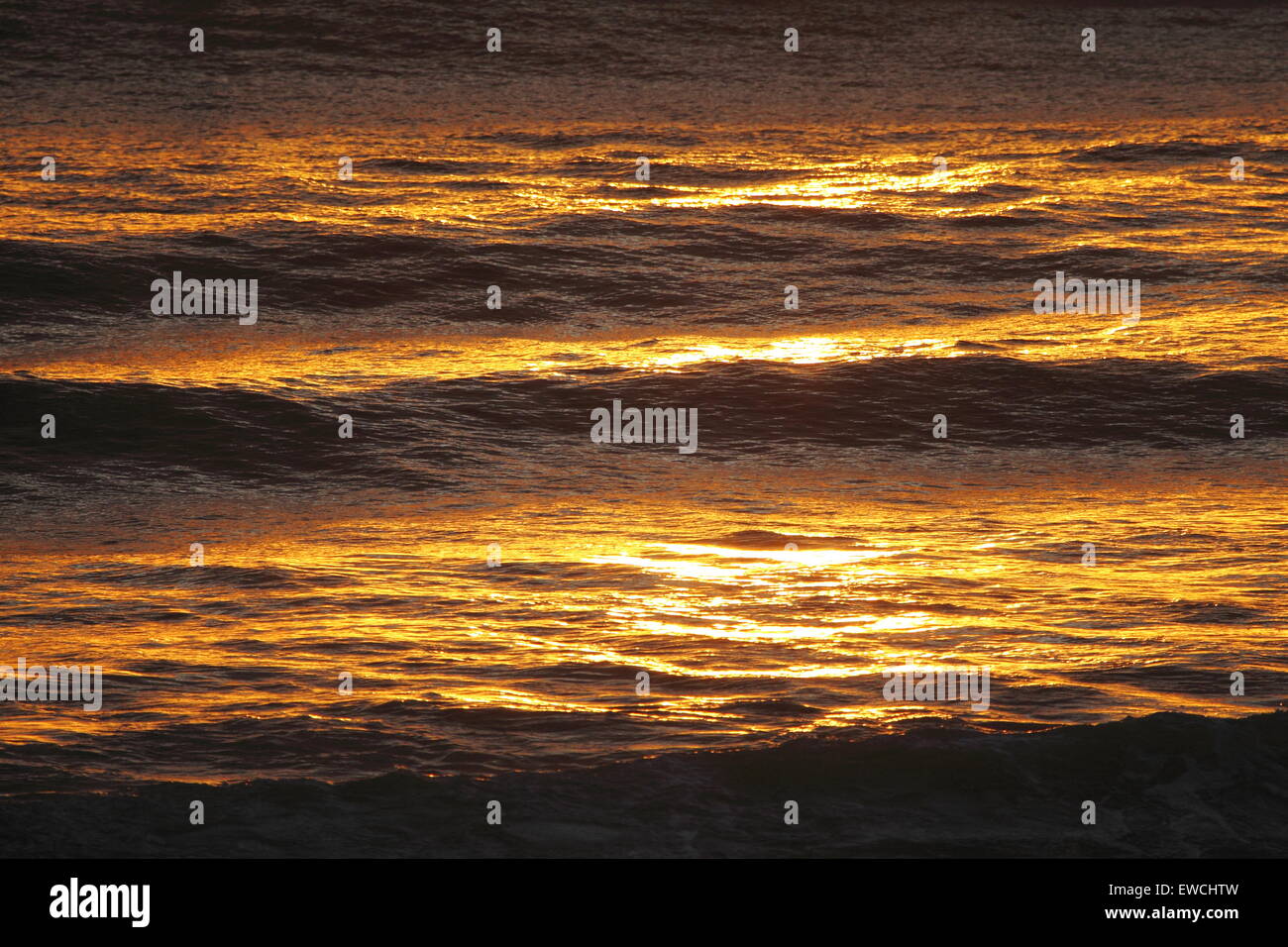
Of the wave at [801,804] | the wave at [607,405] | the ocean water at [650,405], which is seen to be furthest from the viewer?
the wave at [607,405]

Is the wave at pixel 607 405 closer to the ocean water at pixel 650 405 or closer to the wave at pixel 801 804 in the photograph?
the ocean water at pixel 650 405

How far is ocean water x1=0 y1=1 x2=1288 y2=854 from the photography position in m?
5.60

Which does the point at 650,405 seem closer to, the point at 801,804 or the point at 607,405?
the point at 607,405

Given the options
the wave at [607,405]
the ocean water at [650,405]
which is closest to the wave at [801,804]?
the ocean water at [650,405]

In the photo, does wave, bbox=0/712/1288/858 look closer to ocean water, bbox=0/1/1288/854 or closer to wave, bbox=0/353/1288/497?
ocean water, bbox=0/1/1288/854

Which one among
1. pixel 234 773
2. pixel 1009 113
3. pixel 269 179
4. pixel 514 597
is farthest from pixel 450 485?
pixel 1009 113

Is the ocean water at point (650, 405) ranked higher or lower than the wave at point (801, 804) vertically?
higher

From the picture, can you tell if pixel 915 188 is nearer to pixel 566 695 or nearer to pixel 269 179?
pixel 269 179

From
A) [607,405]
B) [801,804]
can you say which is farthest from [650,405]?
[801,804]

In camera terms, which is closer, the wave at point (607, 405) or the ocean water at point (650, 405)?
the ocean water at point (650, 405)

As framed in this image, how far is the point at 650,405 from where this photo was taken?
1154 centimetres

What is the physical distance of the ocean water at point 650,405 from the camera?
5.60m

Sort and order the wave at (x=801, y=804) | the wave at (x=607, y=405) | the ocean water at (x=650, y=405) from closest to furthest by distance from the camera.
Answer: the wave at (x=801, y=804) < the ocean water at (x=650, y=405) < the wave at (x=607, y=405)

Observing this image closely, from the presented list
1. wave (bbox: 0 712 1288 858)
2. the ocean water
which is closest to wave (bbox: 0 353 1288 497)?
the ocean water
